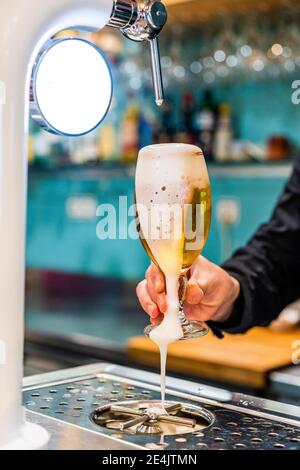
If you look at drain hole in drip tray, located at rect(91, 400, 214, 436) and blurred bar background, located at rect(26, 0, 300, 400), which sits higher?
blurred bar background, located at rect(26, 0, 300, 400)

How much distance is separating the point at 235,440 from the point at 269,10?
6.89ft

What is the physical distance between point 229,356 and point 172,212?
1.39 m

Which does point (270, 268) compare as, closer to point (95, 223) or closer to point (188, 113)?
point (188, 113)

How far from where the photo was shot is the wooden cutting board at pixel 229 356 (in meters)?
1.97

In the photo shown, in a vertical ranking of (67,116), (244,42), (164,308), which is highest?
(244,42)

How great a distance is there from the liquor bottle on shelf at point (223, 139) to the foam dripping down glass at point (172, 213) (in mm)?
2033

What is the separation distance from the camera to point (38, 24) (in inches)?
27.9

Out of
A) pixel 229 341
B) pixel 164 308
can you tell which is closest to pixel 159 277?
pixel 164 308

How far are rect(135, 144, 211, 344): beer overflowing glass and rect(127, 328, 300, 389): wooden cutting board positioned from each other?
1226 mm

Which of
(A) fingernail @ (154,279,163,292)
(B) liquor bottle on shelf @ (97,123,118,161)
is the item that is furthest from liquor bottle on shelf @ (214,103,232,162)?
(A) fingernail @ (154,279,163,292)

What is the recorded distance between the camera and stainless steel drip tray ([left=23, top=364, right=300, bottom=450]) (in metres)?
0.69

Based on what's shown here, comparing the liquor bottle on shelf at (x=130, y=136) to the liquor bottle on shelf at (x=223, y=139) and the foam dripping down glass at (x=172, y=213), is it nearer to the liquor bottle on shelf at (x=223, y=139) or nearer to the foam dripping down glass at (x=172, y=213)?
the liquor bottle on shelf at (x=223, y=139)

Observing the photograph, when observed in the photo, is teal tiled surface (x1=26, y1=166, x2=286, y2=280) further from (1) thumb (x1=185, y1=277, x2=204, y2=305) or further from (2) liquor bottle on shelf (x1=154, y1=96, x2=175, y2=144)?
(1) thumb (x1=185, y1=277, x2=204, y2=305)

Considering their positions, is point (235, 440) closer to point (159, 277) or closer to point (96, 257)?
point (159, 277)
